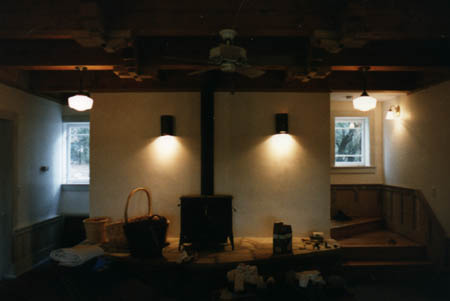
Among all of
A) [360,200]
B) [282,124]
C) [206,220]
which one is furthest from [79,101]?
[360,200]

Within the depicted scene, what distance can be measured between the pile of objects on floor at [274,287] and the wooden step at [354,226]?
151 centimetres

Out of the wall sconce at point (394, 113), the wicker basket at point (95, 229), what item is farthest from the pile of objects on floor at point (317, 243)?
the wicker basket at point (95, 229)

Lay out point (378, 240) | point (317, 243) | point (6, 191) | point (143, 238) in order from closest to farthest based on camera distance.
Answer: point (143, 238), point (317, 243), point (6, 191), point (378, 240)

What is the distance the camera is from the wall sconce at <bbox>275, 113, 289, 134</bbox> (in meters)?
4.61

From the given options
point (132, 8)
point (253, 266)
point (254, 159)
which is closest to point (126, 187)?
point (254, 159)

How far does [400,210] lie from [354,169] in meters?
1.14

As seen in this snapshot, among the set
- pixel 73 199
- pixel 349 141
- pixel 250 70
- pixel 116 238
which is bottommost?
pixel 116 238

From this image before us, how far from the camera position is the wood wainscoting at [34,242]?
4496 millimetres

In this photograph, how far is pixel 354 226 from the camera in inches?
212

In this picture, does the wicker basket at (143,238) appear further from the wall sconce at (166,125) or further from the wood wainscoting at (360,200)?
the wood wainscoting at (360,200)

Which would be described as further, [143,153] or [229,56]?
[143,153]

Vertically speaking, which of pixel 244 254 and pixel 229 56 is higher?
pixel 229 56

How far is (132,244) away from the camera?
3.84 meters

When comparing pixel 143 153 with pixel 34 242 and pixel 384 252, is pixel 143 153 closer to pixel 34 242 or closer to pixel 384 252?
pixel 34 242
